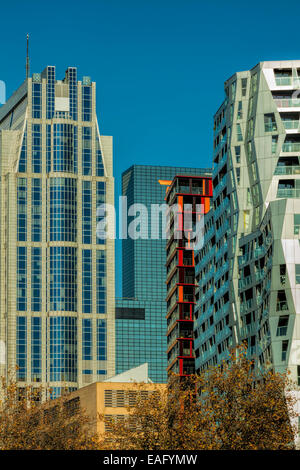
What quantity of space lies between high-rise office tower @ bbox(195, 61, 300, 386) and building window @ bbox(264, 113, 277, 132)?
0.14 m

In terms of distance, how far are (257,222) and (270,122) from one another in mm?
14061

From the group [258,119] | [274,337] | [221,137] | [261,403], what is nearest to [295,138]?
[258,119]

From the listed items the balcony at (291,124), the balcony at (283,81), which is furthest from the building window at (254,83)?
the balcony at (291,124)

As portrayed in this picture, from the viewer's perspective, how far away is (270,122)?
159 m

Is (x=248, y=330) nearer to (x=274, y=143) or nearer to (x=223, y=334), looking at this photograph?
(x=223, y=334)

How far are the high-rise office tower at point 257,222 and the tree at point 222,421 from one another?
2793cm

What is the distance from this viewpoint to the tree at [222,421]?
101 m

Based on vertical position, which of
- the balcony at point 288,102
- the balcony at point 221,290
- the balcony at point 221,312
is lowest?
the balcony at point 221,312

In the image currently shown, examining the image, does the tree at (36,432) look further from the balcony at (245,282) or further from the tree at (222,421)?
the balcony at (245,282)

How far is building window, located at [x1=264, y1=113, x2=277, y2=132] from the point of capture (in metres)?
159

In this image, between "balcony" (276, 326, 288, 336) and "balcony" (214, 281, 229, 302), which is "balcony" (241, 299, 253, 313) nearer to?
"balcony" (214, 281, 229, 302)
